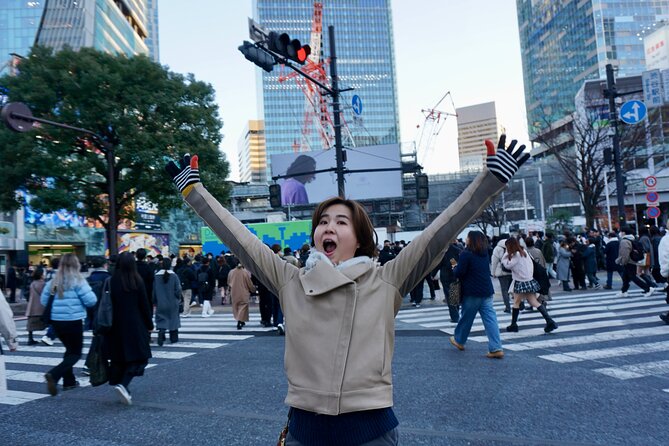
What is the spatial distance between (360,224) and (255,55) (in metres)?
8.22

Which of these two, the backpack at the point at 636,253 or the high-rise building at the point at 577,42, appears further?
the high-rise building at the point at 577,42

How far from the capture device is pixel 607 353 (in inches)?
253

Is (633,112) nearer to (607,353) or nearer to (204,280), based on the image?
(607,353)

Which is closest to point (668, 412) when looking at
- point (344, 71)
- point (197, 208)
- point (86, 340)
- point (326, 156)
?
point (197, 208)

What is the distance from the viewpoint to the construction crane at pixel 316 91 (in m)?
70.6

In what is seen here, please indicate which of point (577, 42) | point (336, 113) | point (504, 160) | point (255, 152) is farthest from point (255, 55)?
point (255, 152)

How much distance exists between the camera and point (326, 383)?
162 cm

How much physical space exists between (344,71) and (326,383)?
146m

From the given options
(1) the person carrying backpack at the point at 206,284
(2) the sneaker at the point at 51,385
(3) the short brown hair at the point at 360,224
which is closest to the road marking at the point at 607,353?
(3) the short brown hair at the point at 360,224

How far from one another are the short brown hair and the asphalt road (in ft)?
7.47

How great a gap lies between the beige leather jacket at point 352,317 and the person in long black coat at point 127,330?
4020 millimetres

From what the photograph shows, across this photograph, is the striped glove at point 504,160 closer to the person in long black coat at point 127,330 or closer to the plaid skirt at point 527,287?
the person in long black coat at point 127,330

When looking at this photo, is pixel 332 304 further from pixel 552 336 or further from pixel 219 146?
pixel 219 146

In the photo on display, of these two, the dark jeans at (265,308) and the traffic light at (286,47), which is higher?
the traffic light at (286,47)
